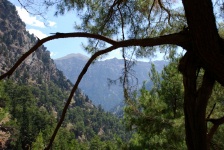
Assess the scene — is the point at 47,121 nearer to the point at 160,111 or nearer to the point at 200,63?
the point at 160,111

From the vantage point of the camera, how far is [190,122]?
76.9 inches

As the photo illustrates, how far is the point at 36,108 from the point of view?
54.2 m

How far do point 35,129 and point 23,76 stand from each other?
5056cm

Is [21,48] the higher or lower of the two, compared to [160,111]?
higher

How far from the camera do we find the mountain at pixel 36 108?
41.0 m

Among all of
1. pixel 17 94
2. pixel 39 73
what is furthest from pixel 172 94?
pixel 39 73

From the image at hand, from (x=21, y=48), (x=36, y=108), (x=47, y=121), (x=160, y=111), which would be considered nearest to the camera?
(x=160, y=111)

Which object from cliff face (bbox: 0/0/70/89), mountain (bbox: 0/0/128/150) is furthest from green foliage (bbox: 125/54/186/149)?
cliff face (bbox: 0/0/70/89)

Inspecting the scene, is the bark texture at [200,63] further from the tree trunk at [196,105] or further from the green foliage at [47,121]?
the green foliage at [47,121]

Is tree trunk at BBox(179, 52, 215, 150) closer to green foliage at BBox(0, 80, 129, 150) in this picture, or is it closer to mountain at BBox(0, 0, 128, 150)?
mountain at BBox(0, 0, 128, 150)

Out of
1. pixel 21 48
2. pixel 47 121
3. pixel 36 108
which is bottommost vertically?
pixel 47 121

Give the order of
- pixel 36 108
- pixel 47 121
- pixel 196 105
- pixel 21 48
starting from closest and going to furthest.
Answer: pixel 196 105 → pixel 47 121 → pixel 36 108 → pixel 21 48

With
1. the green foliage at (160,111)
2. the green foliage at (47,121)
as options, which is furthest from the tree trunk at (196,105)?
the green foliage at (47,121)

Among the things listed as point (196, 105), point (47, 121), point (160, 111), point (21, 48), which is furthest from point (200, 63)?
point (21, 48)
